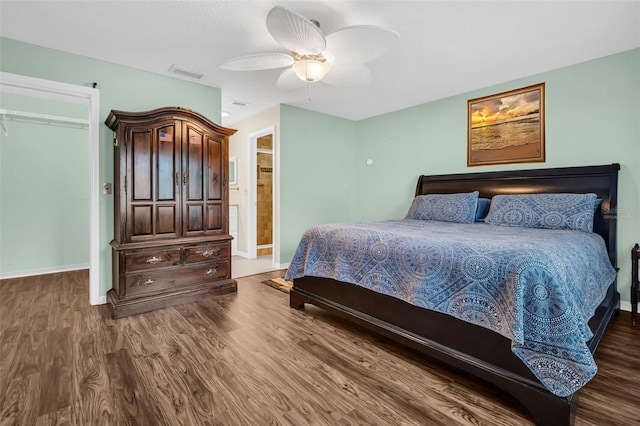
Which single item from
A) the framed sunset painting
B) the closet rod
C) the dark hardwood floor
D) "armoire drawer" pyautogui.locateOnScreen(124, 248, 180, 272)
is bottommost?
the dark hardwood floor

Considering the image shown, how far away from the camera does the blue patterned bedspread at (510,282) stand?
4.61ft

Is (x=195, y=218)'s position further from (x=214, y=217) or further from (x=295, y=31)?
(x=295, y=31)

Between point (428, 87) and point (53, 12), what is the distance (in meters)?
3.76

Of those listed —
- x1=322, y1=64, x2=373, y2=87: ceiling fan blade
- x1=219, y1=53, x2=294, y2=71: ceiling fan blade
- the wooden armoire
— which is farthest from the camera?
the wooden armoire

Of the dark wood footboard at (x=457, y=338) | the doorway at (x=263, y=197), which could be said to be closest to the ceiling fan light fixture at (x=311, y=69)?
the dark wood footboard at (x=457, y=338)

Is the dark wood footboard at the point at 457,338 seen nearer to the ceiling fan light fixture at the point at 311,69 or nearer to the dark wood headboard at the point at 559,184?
the dark wood headboard at the point at 559,184

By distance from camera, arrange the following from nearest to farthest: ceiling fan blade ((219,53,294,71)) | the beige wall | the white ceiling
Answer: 1. the white ceiling
2. ceiling fan blade ((219,53,294,71))
3. the beige wall

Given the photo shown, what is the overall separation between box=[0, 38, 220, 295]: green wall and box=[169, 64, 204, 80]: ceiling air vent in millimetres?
190

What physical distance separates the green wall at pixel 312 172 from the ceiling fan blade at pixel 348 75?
1.94m

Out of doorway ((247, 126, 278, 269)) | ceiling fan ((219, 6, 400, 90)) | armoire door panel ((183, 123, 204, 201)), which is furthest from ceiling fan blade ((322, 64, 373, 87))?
doorway ((247, 126, 278, 269))

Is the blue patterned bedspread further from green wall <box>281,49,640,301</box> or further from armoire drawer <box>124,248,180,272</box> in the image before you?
armoire drawer <box>124,248,180,272</box>

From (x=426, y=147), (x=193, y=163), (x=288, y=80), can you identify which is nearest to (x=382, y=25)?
(x=288, y=80)

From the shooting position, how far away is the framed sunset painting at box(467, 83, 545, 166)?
349 cm

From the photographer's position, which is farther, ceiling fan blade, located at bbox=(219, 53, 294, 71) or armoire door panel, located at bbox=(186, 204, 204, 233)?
armoire door panel, located at bbox=(186, 204, 204, 233)
